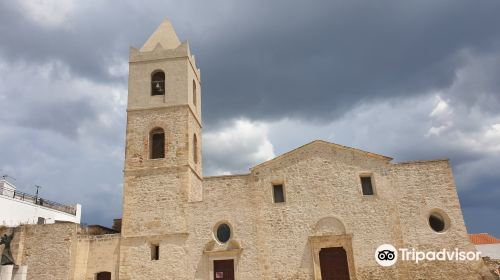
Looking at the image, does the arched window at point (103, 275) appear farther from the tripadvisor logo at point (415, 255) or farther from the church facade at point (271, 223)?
the tripadvisor logo at point (415, 255)

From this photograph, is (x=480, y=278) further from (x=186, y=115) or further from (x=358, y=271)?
(x=186, y=115)

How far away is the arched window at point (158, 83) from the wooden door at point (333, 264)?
11.3m

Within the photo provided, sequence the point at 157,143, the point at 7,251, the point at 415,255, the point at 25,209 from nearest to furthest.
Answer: the point at 415,255 < the point at 7,251 < the point at 157,143 < the point at 25,209

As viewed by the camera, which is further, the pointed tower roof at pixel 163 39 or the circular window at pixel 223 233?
the pointed tower roof at pixel 163 39

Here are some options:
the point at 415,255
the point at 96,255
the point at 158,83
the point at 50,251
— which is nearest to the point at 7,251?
the point at 50,251

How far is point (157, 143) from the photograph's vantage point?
66.8 ft

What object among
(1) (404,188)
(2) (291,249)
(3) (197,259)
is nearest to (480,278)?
(1) (404,188)

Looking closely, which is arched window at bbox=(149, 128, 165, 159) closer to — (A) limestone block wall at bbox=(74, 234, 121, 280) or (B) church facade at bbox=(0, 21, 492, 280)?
(B) church facade at bbox=(0, 21, 492, 280)

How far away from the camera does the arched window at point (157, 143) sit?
66.0ft

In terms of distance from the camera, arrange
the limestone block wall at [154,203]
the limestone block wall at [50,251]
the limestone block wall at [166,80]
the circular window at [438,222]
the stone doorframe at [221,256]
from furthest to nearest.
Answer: the limestone block wall at [166,80] < the limestone block wall at [154,203] < the limestone block wall at [50,251] < the stone doorframe at [221,256] < the circular window at [438,222]

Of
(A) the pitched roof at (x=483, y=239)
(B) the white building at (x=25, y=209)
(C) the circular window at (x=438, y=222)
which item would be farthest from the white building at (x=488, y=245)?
(B) the white building at (x=25, y=209)

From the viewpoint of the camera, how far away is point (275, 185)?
18859 mm

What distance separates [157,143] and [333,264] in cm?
1004

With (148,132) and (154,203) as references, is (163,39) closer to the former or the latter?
(148,132)
